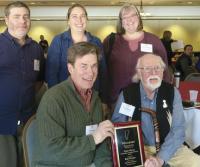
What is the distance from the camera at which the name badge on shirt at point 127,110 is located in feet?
8.46

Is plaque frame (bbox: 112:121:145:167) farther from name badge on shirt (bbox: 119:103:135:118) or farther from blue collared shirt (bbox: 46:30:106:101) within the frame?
blue collared shirt (bbox: 46:30:106:101)

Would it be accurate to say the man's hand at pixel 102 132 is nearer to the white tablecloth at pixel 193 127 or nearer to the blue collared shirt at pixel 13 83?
the blue collared shirt at pixel 13 83

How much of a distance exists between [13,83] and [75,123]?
764 mm

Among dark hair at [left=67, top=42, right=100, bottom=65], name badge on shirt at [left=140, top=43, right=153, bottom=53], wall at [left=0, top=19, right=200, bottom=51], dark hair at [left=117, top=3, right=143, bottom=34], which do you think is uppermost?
wall at [left=0, top=19, right=200, bottom=51]

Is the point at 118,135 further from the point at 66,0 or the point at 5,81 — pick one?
the point at 66,0

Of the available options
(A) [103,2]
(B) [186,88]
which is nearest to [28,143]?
(B) [186,88]

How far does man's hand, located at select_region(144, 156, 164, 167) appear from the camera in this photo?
2.28 m

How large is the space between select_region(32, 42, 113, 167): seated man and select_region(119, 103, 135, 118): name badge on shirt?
387mm

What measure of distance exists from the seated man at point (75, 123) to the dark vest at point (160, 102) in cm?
46

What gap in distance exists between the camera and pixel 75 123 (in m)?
2.04

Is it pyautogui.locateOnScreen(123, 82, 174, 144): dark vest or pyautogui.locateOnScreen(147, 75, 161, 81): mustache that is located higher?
pyautogui.locateOnScreen(147, 75, 161, 81): mustache

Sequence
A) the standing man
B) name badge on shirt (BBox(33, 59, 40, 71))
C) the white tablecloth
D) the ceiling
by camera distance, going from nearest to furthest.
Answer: the standing man → name badge on shirt (BBox(33, 59, 40, 71)) → the white tablecloth → the ceiling

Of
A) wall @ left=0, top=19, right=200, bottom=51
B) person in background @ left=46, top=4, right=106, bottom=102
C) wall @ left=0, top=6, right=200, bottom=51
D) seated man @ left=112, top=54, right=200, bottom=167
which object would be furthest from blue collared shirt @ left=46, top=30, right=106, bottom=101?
wall @ left=0, top=19, right=200, bottom=51

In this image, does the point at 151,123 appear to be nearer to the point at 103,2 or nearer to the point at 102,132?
the point at 102,132
